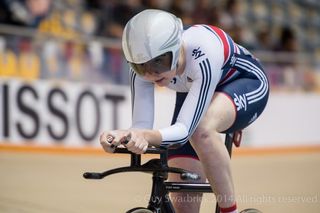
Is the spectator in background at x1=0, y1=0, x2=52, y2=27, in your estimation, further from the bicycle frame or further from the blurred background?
the bicycle frame

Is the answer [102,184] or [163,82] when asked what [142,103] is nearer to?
[163,82]

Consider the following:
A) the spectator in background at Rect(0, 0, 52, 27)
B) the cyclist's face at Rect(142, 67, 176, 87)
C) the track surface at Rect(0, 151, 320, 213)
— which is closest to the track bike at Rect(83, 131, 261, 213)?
the cyclist's face at Rect(142, 67, 176, 87)

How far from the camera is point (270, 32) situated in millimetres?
14305

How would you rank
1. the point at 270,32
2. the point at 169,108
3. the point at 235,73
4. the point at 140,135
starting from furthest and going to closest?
the point at 270,32 < the point at 169,108 < the point at 235,73 < the point at 140,135

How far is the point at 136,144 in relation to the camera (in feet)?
9.96

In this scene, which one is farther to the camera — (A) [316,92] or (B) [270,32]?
(B) [270,32]

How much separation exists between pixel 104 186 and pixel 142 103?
11.6 feet

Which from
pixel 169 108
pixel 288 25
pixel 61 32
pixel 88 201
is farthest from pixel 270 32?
pixel 88 201

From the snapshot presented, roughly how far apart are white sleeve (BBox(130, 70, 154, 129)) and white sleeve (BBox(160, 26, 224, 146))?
0.25 m

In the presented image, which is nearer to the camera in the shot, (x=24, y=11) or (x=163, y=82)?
(x=163, y=82)

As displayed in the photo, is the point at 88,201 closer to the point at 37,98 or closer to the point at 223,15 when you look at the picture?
the point at 37,98

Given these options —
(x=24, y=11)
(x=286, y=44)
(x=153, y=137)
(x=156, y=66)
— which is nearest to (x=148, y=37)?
(x=156, y=66)

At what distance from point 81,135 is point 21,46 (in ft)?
4.91

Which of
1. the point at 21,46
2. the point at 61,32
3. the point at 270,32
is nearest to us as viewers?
the point at 21,46
